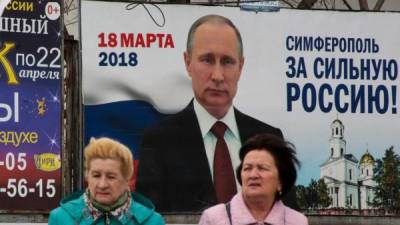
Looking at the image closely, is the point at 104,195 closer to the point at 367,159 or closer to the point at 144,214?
the point at 144,214

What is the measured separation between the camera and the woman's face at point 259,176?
6613 millimetres

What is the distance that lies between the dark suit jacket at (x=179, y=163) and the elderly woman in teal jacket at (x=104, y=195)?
7.35 m

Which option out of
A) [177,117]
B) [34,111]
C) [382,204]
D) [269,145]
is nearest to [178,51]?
[177,117]

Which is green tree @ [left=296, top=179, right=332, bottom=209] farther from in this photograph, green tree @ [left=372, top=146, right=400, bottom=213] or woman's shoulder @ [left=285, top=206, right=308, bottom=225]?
woman's shoulder @ [left=285, top=206, right=308, bottom=225]

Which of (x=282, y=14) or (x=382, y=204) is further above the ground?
(x=282, y=14)

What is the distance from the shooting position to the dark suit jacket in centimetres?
1392

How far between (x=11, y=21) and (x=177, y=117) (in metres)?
2.11

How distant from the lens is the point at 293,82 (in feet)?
47.4

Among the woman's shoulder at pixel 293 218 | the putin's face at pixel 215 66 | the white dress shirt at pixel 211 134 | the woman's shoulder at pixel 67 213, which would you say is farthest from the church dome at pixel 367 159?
the woman's shoulder at pixel 67 213

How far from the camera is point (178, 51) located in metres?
14.1

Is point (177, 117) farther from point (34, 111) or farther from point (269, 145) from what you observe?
point (269, 145)

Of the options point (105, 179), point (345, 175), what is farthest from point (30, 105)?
point (105, 179)

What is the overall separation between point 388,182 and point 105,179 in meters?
8.92

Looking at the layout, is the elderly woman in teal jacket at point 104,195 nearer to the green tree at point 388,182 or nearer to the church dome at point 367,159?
the church dome at point 367,159
